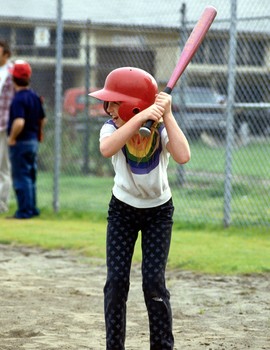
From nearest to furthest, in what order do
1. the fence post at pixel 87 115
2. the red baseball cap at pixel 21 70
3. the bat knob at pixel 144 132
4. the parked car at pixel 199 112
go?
the bat knob at pixel 144 132
the red baseball cap at pixel 21 70
the parked car at pixel 199 112
the fence post at pixel 87 115

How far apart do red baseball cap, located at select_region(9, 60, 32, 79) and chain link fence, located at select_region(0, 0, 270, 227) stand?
0.86 meters

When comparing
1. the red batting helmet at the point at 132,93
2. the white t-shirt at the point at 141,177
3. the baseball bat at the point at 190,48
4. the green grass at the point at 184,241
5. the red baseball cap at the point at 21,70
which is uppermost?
the red baseball cap at the point at 21,70

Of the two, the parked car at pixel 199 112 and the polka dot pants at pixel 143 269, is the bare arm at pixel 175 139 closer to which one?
the polka dot pants at pixel 143 269

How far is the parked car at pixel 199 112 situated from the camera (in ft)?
40.6

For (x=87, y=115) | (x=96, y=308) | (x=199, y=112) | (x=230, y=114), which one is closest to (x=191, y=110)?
(x=199, y=112)

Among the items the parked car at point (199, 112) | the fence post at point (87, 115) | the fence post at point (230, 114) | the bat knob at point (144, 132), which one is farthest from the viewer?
the fence post at point (87, 115)

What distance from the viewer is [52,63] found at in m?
16.4

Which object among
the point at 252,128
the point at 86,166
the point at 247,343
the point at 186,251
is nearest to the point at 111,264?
the point at 247,343

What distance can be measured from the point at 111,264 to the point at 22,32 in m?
10.7

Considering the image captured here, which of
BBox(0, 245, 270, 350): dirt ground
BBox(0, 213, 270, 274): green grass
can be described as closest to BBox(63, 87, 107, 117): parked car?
BBox(0, 213, 270, 274): green grass

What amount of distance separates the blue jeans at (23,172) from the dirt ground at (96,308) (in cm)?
274

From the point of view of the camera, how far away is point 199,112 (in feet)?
42.2

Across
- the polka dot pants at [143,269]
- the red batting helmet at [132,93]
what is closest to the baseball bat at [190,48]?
the red batting helmet at [132,93]

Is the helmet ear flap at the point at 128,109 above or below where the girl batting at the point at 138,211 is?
above
